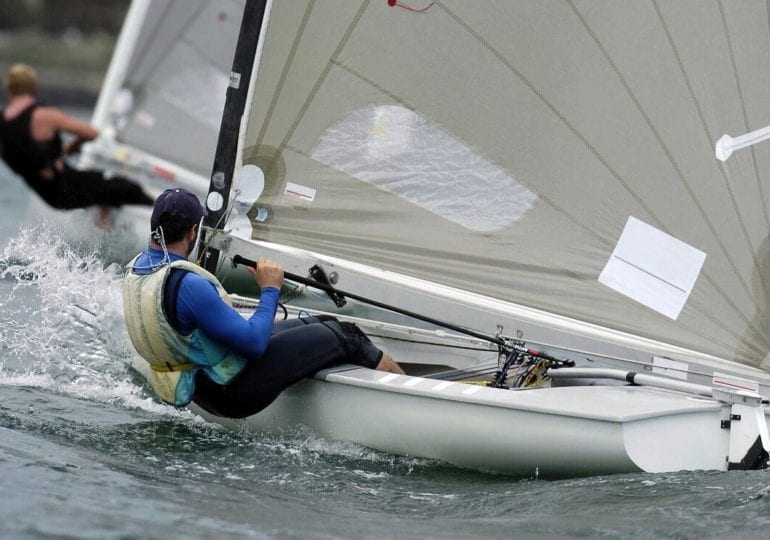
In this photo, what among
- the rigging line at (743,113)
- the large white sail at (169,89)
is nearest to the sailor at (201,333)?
the rigging line at (743,113)

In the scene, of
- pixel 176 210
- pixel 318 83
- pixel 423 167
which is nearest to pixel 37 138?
pixel 318 83

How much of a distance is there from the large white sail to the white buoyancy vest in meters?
4.86

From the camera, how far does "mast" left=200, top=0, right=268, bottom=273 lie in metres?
4.05

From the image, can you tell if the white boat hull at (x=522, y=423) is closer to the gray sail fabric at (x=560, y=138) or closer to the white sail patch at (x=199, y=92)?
the gray sail fabric at (x=560, y=138)

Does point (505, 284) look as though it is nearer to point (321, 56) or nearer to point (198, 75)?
point (321, 56)

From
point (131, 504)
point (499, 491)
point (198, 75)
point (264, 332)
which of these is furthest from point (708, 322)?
point (198, 75)

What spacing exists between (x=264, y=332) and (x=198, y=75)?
5652mm

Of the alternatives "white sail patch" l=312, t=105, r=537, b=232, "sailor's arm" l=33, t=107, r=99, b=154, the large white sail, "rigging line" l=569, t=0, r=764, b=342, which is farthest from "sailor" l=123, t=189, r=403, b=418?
the large white sail

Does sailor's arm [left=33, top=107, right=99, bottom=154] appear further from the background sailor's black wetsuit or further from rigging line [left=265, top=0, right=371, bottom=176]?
rigging line [left=265, top=0, right=371, bottom=176]

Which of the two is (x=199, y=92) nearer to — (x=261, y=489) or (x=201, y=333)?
(x=201, y=333)

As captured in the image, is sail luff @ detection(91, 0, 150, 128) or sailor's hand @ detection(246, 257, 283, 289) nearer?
sailor's hand @ detection(246, 257, 283, 289)

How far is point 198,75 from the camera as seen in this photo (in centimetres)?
907

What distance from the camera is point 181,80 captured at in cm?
912

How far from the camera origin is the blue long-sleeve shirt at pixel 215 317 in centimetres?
363
